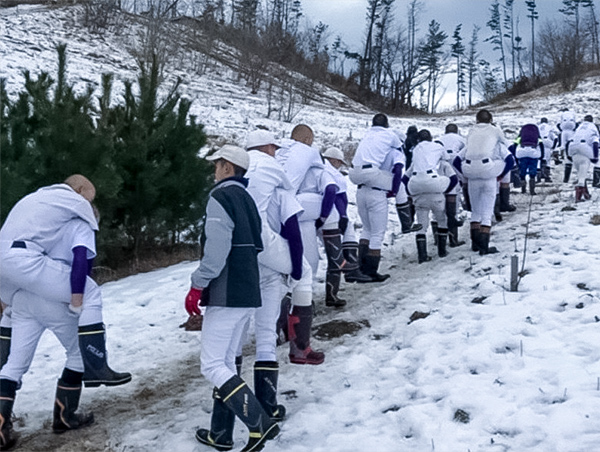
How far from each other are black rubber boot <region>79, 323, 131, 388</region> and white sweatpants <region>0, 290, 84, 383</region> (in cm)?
18

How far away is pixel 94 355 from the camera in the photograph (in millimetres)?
4680

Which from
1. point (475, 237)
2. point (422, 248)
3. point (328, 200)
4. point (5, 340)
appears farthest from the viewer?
point (422, 248)

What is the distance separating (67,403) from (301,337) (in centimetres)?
200

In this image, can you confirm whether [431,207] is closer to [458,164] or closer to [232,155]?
[458,164]

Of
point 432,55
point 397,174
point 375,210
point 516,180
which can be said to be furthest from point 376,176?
point 432,55

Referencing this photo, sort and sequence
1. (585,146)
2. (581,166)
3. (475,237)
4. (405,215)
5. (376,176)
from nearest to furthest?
(376,176) < (475,237) < (405,215) < (581,166) < (585,146)

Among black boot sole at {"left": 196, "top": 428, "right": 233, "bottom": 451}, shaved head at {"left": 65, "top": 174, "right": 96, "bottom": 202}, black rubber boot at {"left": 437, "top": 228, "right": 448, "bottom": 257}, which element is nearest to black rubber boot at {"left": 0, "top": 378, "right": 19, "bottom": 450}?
black boot sole at {"left": 196, "top": 428, "right": 233, "bottom": 451}

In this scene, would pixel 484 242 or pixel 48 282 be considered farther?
pixel 484 242

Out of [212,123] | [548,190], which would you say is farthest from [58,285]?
[212,123]

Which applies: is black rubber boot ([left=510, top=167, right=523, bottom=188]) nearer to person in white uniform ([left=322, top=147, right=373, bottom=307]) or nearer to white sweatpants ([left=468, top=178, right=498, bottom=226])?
white sweatpants ([left=468, top=178, right=498, bottom=226])

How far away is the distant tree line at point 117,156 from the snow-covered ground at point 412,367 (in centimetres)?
106

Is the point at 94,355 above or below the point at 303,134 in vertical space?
below

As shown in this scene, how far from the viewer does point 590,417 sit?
4219 millimetres

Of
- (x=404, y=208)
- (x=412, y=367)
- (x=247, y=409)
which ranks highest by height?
(x=404, y=208)
